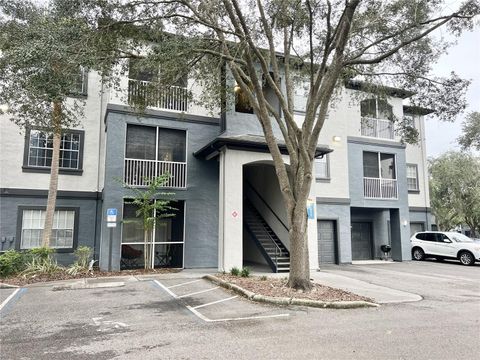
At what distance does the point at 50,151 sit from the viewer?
14156 mm

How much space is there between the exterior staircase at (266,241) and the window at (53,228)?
695cm

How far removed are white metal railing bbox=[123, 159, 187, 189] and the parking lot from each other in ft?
15.3

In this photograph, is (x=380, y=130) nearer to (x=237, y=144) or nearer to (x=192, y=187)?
(x=237, y=144)

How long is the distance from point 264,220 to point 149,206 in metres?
5.52

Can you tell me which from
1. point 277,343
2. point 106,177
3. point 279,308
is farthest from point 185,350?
point 106,177

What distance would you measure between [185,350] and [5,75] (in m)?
7.78

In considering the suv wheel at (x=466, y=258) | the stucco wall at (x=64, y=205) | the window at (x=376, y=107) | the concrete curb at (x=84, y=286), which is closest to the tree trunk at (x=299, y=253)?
the concrete curb at (x=84, y=286)

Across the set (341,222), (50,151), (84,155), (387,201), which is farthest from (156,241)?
(387,201)

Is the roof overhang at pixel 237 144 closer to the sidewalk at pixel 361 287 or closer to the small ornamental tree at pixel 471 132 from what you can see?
the sidewalk at pixel 361 287

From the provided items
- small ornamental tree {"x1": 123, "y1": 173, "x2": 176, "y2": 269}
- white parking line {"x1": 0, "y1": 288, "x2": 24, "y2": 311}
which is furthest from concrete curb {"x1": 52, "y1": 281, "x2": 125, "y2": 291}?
small ornamental tree {"x1": 123, "y1": 173, "x2": 176, "y2": 269}

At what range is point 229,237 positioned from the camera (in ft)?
40.0

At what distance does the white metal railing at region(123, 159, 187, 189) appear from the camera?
1362cm

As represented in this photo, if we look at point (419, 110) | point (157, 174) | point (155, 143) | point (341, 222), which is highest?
point (419, 110)

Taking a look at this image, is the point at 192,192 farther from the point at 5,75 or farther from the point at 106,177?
the point at 5,75
